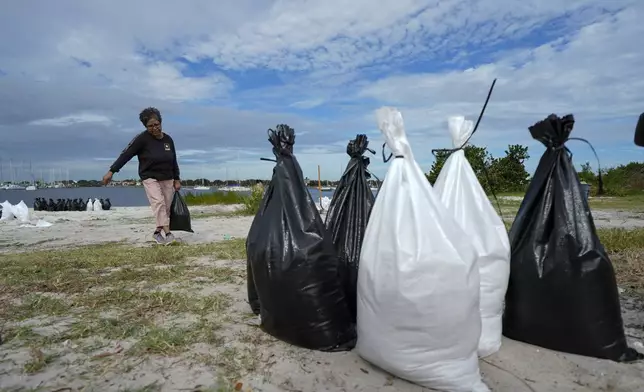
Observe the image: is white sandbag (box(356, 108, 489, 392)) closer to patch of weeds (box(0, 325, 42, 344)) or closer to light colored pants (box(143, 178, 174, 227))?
patch of weeds (box(0, 325, 42, 344))

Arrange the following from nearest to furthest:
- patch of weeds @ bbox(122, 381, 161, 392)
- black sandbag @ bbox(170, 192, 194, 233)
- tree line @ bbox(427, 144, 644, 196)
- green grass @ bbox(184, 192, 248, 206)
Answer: patch of weeds @ bbox(122, 381, 161, 392), black sandbag @ bbox(170, 192, 194, 233), green grass @ bbox(184, 192, 248, 206), tree line @ bbox(427, 144, 644, 196)

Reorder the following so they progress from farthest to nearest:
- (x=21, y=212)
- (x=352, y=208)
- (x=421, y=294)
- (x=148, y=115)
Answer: (x=21, y=212), (x=148, y=115), (x=352, y=208), (x=421, y=294)

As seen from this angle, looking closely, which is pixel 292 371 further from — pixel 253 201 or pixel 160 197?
pixel 253 201

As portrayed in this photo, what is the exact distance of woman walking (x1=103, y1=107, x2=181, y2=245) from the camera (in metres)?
5.41

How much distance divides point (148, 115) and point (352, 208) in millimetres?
3965

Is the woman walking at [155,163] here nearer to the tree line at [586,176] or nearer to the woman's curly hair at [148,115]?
the woman's curly hair at [148,115]

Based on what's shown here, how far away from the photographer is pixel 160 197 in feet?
18.3

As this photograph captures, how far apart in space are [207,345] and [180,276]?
5.59 feet

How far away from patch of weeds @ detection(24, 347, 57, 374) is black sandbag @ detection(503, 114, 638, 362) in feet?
7.35

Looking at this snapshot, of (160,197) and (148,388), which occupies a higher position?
(160,197)

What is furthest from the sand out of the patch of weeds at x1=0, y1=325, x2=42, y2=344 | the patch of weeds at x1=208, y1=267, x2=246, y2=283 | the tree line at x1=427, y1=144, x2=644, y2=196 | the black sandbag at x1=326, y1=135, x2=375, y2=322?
the tree line at x1=427, y1=144, x2=644, y2=196

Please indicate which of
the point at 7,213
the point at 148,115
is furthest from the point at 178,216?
the point at 7,213

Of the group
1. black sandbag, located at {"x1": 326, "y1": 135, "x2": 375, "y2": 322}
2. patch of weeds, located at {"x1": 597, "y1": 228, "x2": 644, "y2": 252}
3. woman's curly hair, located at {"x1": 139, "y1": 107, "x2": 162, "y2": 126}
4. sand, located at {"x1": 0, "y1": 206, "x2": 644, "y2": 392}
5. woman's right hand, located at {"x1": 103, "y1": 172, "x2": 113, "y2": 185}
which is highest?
woman's curly hair, located at {"x1": 139, "y1": 107, "x2": 162, "y2": 126}

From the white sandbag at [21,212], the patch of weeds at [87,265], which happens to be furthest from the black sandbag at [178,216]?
the white sandbag at [21,212]
